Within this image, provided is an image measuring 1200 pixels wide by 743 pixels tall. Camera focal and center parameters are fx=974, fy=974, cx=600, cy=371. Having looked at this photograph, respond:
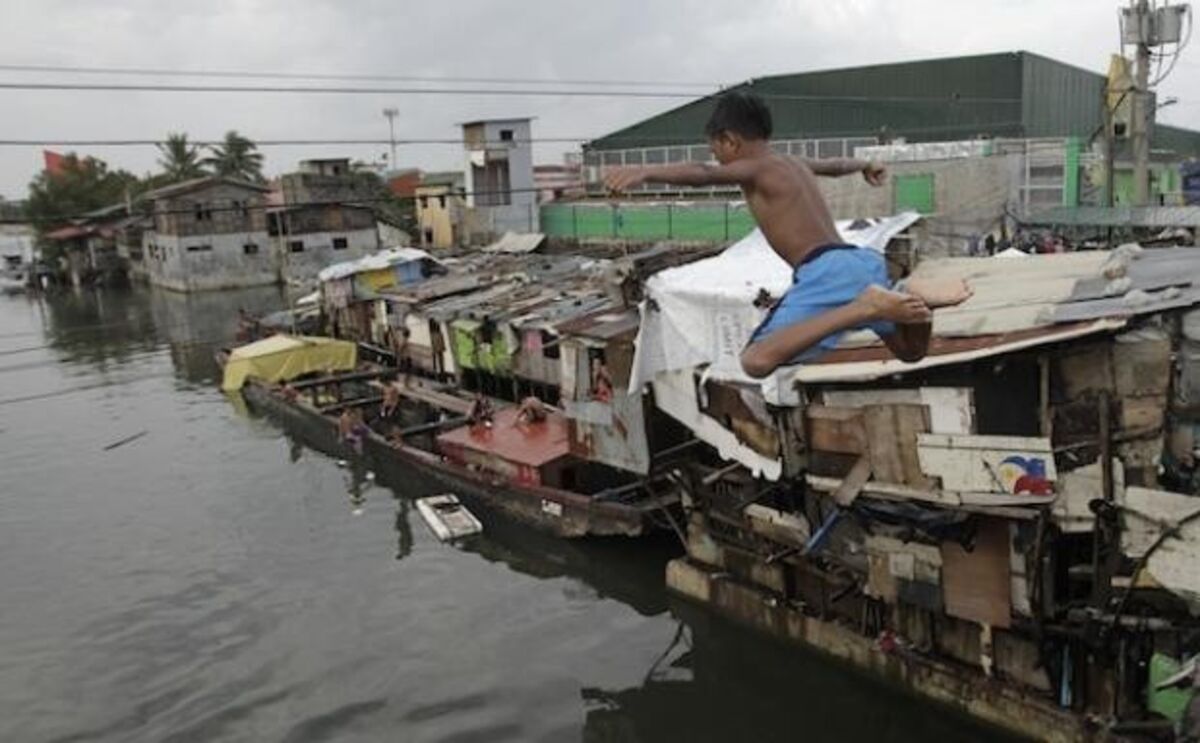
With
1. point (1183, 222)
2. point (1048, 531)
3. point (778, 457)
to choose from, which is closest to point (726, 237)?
point (1183, 222)

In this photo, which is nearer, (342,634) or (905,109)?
(342,634)

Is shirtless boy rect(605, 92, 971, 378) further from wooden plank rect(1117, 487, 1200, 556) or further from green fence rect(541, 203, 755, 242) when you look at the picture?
green fence rect(541, 203, 755, 242)

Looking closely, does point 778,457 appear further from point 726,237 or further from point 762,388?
point 726,237

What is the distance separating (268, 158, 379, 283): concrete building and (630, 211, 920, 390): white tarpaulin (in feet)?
140

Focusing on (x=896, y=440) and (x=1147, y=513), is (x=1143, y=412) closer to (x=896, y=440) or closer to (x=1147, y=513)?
(x=1147, y=513)

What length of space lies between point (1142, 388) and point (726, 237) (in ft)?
73.6

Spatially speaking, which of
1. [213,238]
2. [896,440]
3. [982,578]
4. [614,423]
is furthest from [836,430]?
[213,238]

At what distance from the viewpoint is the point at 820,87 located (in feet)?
152

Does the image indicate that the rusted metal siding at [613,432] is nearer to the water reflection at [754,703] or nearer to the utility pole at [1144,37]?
the water reflection at [754,703]

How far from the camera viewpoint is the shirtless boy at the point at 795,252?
4.58 meters

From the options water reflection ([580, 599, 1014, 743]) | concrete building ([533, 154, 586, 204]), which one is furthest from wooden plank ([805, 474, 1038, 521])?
concrete building ([533, 154, 586, 204])

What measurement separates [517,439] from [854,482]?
28.8 ft

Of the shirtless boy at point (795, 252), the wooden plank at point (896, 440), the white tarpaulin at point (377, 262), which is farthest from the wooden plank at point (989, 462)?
the white tarpaulin at point (377, 262)

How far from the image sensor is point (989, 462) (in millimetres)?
8766
